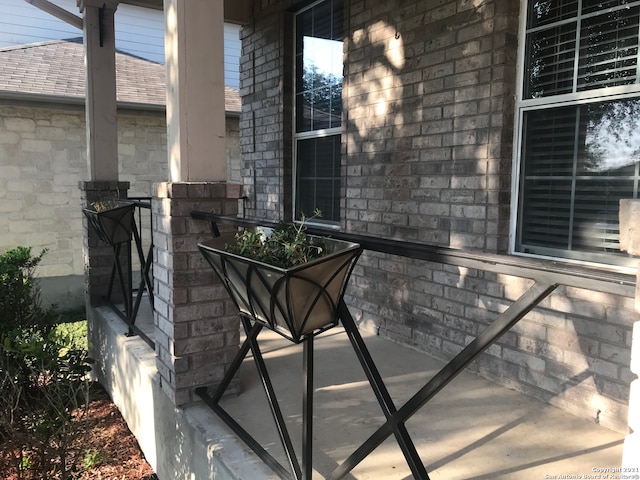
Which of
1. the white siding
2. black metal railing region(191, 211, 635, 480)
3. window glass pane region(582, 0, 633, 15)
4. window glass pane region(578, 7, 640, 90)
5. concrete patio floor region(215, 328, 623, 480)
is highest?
the white siding

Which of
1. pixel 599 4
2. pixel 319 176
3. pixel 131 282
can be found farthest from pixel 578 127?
pixel 131 282

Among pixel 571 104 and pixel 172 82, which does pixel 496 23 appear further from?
pixel 172 82

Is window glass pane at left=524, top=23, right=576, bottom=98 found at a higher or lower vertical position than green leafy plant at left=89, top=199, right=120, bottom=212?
higher

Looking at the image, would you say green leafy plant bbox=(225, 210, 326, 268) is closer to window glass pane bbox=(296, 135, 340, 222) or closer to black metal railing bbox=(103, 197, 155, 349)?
black metal railing bbox=(103, 197, 155, 349)

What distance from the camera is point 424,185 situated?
10.5ft

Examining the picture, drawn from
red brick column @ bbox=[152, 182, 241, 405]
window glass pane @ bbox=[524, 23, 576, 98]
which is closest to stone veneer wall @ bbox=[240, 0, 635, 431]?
window glass pane @ bbox=[524, 23, 576, 98]

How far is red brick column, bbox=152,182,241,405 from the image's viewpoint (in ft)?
7.98

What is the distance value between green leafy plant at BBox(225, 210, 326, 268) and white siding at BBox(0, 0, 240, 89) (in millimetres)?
7930

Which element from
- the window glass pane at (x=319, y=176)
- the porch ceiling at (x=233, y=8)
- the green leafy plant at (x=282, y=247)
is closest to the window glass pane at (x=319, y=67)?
the window glass pane at (x=319, y=176)

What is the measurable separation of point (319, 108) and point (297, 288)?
3199 millimetres

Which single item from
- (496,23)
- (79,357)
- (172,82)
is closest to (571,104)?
(496,23)

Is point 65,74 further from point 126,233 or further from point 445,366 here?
point 445,366

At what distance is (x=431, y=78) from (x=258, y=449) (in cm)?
237

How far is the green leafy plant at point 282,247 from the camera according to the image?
64.2 inches
